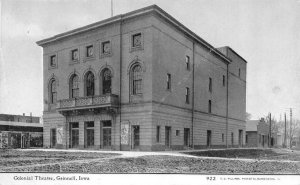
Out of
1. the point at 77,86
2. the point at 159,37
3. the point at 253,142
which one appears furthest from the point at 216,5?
the point at 253,142

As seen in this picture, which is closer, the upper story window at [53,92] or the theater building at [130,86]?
the theater building at [130,86]

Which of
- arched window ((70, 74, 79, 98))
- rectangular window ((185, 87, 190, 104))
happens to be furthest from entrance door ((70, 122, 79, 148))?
rectangular window ((185, 87, 190, 104))

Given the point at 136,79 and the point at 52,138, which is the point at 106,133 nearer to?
the point at 136,79

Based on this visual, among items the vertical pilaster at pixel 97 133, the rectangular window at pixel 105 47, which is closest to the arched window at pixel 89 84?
the rectangular window at pixel 105 47

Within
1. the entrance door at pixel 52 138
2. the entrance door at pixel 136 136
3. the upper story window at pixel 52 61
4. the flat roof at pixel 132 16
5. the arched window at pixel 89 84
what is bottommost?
the entrance door at pixel 52 138

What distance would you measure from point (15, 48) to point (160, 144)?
564 inches

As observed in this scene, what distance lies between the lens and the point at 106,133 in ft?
94.7

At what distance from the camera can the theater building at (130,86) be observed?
26.3 m

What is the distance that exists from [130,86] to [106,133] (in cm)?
521

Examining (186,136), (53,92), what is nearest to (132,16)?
(186,136)

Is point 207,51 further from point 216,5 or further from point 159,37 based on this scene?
point 216,5

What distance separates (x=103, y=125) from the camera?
29.1 metres

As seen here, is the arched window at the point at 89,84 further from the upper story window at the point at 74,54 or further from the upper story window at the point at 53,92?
the upper story window at the point at 53,92

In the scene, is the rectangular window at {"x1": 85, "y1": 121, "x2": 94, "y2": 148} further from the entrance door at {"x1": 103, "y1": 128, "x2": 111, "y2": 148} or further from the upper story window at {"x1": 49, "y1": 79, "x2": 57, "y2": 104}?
the upper story window at {"x1": 49, "y1": 79, "x2": 57, "y2": 104}
